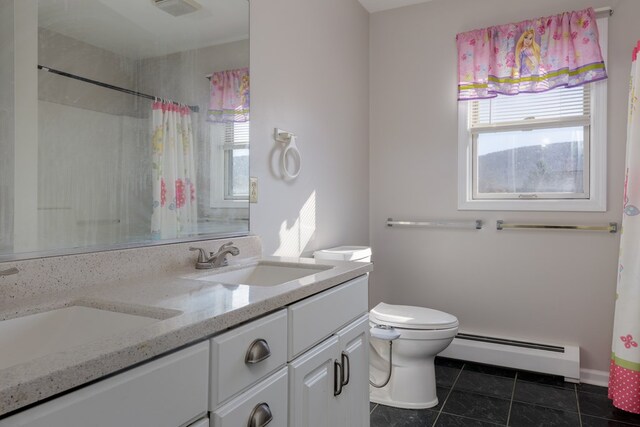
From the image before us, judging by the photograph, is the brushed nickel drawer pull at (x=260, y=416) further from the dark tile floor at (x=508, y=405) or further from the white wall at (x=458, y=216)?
the white wall at (x=458, y=216)

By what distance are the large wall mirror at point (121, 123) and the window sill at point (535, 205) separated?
1.69m

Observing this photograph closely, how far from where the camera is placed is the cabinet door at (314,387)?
113 cm

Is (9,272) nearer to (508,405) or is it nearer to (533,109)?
(508,405)

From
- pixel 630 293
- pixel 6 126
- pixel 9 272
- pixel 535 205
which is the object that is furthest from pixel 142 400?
pixel 535 205

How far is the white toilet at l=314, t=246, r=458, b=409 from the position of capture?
214 centimetres

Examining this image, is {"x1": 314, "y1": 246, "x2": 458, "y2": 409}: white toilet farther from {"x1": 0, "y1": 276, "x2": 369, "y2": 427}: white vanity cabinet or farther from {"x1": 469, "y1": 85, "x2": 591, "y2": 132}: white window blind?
{"x1": 469, "y1": 85, "x2": 591, "y2": 132}: white window blind

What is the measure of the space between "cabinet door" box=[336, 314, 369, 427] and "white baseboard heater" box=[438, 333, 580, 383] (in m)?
1.33

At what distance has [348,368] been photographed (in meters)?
1.42

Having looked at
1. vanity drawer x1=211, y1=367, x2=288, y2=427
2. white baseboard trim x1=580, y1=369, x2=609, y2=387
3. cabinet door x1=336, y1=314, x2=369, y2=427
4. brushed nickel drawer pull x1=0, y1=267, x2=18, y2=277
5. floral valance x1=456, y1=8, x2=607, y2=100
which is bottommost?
white baseboard trim x1=580, y1=369, x2=609, y2=387

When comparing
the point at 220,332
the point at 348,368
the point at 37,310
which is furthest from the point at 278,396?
the point at 37,310

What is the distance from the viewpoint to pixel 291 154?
212 centimetres

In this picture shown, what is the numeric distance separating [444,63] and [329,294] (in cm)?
221

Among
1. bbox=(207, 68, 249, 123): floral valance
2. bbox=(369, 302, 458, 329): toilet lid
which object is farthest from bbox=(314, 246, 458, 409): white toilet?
bbox=(207, 68, 249, 123): floral valance

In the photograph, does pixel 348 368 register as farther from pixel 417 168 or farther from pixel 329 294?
pixel 417 168
